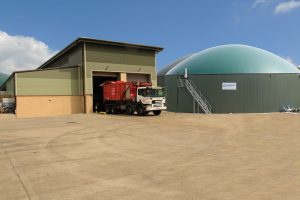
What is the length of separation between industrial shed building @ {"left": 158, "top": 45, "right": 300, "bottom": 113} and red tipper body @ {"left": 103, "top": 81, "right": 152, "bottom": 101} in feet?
25.9

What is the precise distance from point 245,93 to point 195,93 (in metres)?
5.85

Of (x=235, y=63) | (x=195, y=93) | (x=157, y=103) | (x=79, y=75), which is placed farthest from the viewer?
(x=235, y=63)

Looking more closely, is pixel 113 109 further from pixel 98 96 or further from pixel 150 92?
pixel 150 92

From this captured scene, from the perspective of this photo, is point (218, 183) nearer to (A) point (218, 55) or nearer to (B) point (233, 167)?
(B) point (233, 167)

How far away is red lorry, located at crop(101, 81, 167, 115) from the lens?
29109 mm

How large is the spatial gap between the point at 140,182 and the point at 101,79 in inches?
1365

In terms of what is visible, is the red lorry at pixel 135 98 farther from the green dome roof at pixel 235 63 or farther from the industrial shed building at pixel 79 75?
the green dome roof at pixel 235 63

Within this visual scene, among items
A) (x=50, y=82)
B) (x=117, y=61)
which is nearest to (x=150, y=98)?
(x=117, y=61)

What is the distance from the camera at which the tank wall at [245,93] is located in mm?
35219

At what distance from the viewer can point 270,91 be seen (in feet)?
117

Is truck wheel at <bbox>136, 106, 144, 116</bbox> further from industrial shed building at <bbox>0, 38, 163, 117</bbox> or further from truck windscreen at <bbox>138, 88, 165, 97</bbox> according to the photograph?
industrial shed building at <bbox>0, 38, 163, 117</bbox>

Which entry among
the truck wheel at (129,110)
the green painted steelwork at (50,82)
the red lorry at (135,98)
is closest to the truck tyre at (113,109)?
the red lorry at (135,98)

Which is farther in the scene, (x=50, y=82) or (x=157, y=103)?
(x=50, y=82)

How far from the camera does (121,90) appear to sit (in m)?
32.0
